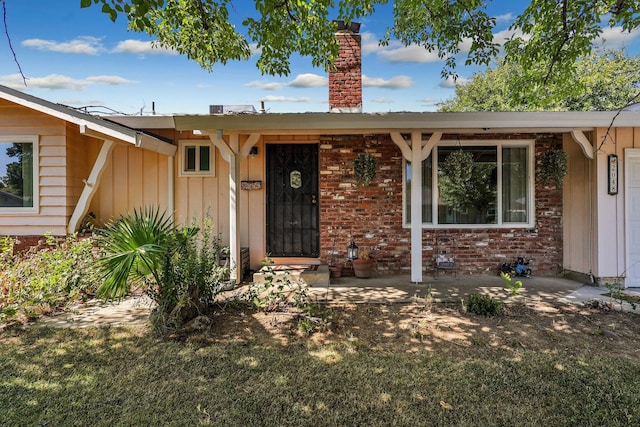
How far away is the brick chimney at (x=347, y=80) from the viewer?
645 centimetres

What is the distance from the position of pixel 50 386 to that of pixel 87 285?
2.30 meters

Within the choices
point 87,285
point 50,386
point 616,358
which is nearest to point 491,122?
point 616,358

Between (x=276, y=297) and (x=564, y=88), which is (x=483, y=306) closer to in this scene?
(x=276, y=297)

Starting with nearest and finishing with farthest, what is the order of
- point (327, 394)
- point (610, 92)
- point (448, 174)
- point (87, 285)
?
point (327, 394) → point (87, 285) → point (448, 174) → point (610, 92)

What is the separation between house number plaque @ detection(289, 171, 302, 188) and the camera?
621cm

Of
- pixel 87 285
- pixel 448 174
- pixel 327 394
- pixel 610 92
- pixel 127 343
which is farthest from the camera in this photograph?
pixel 610 92

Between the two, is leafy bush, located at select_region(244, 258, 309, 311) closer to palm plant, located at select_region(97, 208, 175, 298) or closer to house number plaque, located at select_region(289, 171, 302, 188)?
palm plant, located at select_region(97, 208, 175, 298)

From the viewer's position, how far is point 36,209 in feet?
17.8

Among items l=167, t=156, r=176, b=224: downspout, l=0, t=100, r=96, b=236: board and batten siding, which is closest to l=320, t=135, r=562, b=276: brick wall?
l=167, t=156, r=176, b=224: downspout

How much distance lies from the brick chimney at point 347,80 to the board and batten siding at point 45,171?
466 cm

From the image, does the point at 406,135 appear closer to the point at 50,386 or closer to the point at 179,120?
the point at 179,120

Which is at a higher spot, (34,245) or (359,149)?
(359,149)

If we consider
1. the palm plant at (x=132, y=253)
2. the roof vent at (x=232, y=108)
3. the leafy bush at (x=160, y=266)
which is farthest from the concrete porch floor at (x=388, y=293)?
the roof vent at (x=232, y=108)

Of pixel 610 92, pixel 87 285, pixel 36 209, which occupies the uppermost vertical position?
pixel 610 92
